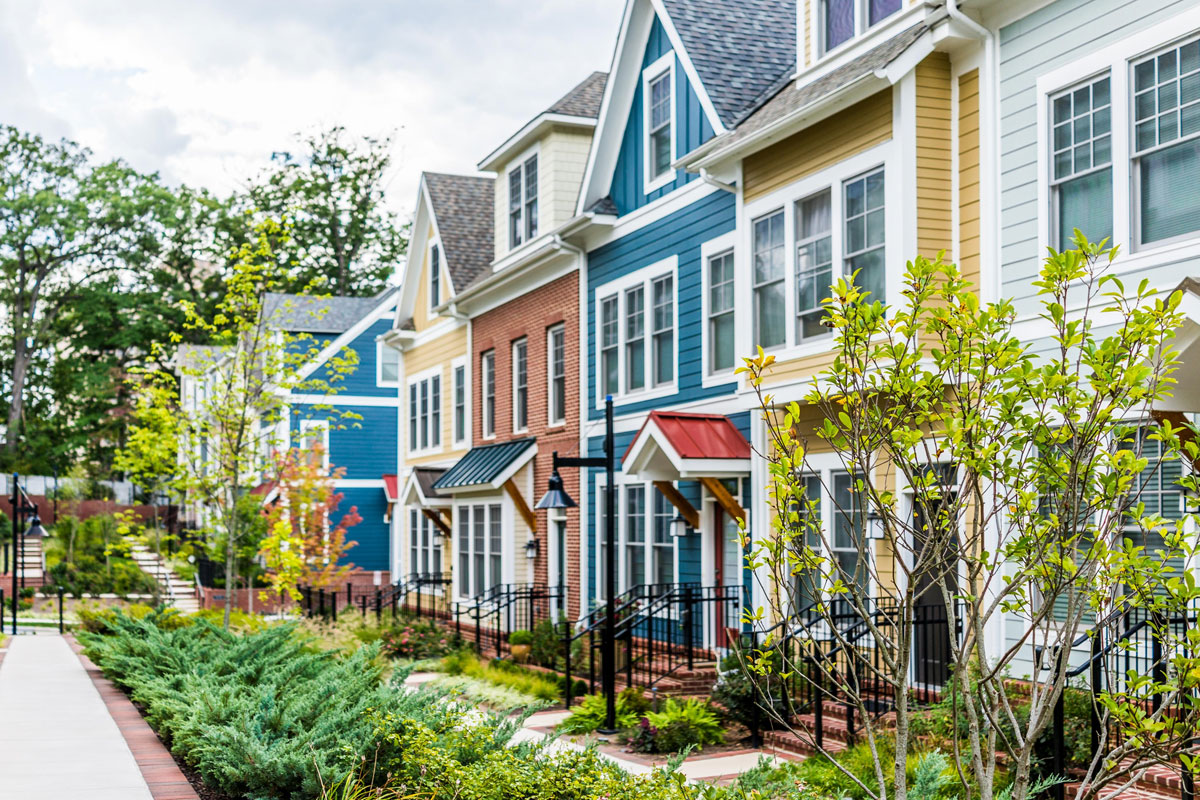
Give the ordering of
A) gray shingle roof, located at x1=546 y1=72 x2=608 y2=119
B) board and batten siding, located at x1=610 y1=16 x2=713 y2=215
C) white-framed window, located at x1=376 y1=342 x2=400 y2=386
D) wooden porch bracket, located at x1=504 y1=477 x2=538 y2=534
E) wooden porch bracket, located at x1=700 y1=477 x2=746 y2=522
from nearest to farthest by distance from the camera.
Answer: wooden porch bracket, located at x1=700 y1=477 x2=746 y2=522, board and batten siding, located at x1=610 y1=16 x2=713 y2=215, gray shingle roof, located at x1=546 y1=72 x2=608 y2=119, wooden porch bracket, located at x1=504 y1=477 x2=538 y2=534, white-framed window, located at x1=376 y1=342 x2=400 y2=386

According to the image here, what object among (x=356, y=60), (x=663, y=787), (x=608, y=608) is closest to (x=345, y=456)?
(x=356, y=60)

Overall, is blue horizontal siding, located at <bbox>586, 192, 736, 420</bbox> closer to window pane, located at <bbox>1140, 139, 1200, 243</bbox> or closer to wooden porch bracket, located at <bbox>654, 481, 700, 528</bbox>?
wooden porch bracket, located at <bbox>654, 481, 700, 528</bbox>

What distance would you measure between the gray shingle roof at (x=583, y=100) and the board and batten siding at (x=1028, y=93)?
11.3 meters

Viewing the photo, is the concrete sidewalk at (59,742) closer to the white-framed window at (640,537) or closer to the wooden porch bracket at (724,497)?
the wooden porch bracket at (724,497)

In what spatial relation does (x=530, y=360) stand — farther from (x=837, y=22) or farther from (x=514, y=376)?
(x=837, y=22)

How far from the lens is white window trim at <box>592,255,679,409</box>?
1869 cm

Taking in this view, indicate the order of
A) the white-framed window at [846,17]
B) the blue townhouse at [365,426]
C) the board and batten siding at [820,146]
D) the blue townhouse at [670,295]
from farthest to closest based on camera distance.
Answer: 1. the blue townhouse at [365,426]
2. the blue townhouse at [670,295]
3. the white-framed window at [846,17]
4. the board and batten siding at [820,146]

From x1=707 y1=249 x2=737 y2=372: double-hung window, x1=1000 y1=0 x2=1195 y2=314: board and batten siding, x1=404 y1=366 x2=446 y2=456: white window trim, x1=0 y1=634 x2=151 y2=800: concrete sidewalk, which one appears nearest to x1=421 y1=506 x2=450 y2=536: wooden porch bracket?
x1=404 y1=366 x2=446 y2=456: white window trim

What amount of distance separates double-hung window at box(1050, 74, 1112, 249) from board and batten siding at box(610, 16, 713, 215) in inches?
261

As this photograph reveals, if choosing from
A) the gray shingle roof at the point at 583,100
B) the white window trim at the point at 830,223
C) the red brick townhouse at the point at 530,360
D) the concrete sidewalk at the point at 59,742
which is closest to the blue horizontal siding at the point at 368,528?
the red brick townhouse at the point at 530,360

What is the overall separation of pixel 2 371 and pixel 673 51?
4726cm

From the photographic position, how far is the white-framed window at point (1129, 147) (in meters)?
10.4

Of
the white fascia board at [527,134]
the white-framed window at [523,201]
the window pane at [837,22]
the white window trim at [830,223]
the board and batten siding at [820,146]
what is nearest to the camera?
the white window trim at [830,223]

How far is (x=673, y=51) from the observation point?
61.5ft
